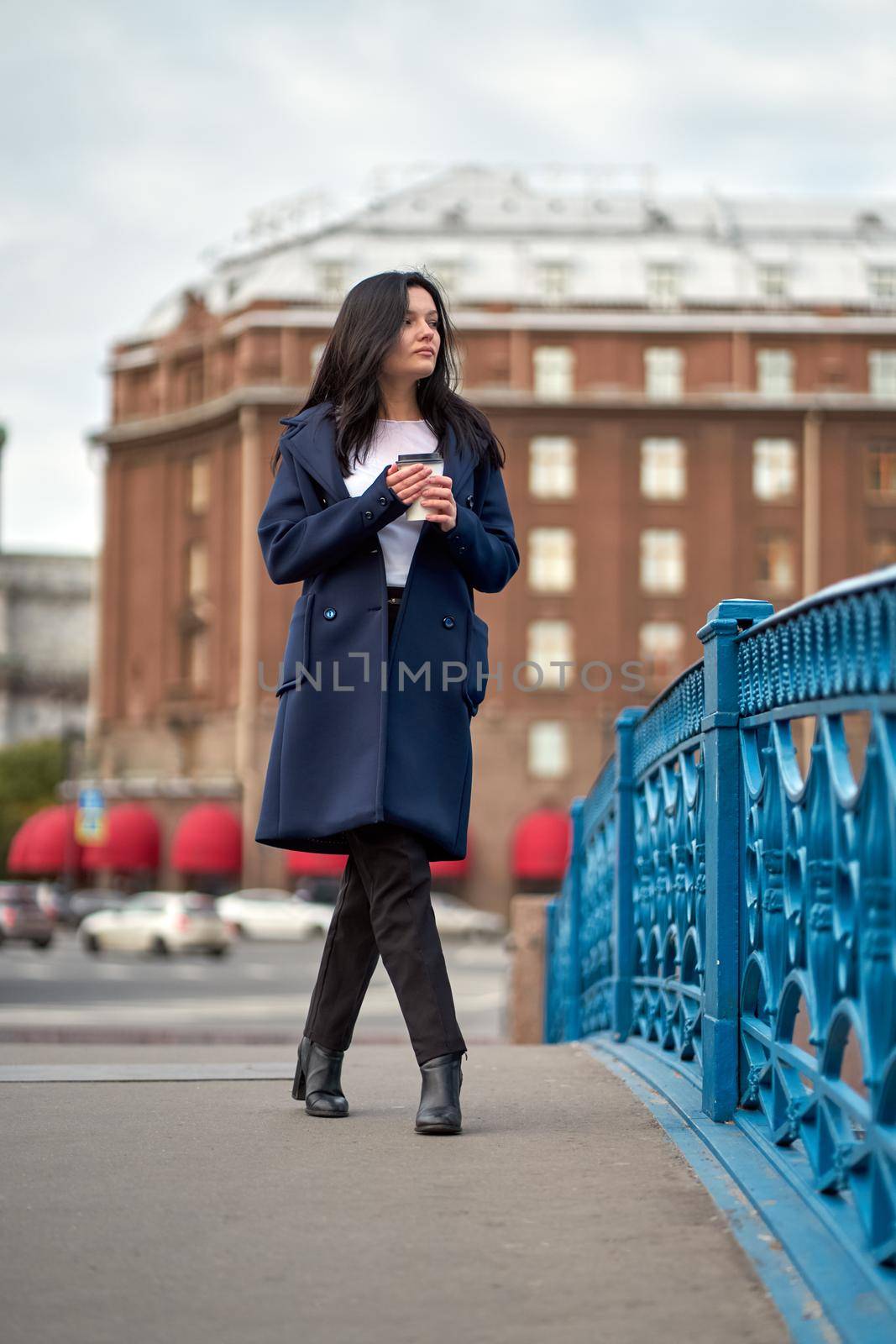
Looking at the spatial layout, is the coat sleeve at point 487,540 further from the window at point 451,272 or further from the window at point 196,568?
the window at point 196,568

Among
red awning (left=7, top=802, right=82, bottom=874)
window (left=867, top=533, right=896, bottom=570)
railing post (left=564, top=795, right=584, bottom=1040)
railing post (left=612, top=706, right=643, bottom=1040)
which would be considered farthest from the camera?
red awning (left=7, top=802, right=82, bottom=874)

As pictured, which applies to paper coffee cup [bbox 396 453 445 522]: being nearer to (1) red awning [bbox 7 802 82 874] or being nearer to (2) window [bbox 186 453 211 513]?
(2) window [bbox 186 453 211 513]

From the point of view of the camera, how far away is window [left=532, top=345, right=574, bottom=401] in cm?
5228

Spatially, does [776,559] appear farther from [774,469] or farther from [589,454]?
[589,454]

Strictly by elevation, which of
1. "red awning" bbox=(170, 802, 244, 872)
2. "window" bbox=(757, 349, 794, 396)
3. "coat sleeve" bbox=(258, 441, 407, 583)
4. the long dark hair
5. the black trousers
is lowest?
"red awning" bbox=(170, 802, 244, 872)

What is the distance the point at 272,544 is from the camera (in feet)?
14.4

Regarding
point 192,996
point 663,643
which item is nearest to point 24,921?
point 192,996

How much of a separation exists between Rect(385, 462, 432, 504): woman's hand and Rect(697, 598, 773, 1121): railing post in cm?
73

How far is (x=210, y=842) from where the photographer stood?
169ft

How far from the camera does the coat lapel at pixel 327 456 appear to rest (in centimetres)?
439

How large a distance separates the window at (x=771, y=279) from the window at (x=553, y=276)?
18.3ft

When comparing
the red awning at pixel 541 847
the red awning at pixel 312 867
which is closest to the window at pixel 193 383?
the red awning at pixel 312 867

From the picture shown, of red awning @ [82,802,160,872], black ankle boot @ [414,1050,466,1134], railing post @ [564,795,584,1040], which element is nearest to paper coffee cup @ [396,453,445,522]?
black ankle boot @ [414,1050,466,1134]

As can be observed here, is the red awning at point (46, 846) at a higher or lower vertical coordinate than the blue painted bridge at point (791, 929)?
lower
